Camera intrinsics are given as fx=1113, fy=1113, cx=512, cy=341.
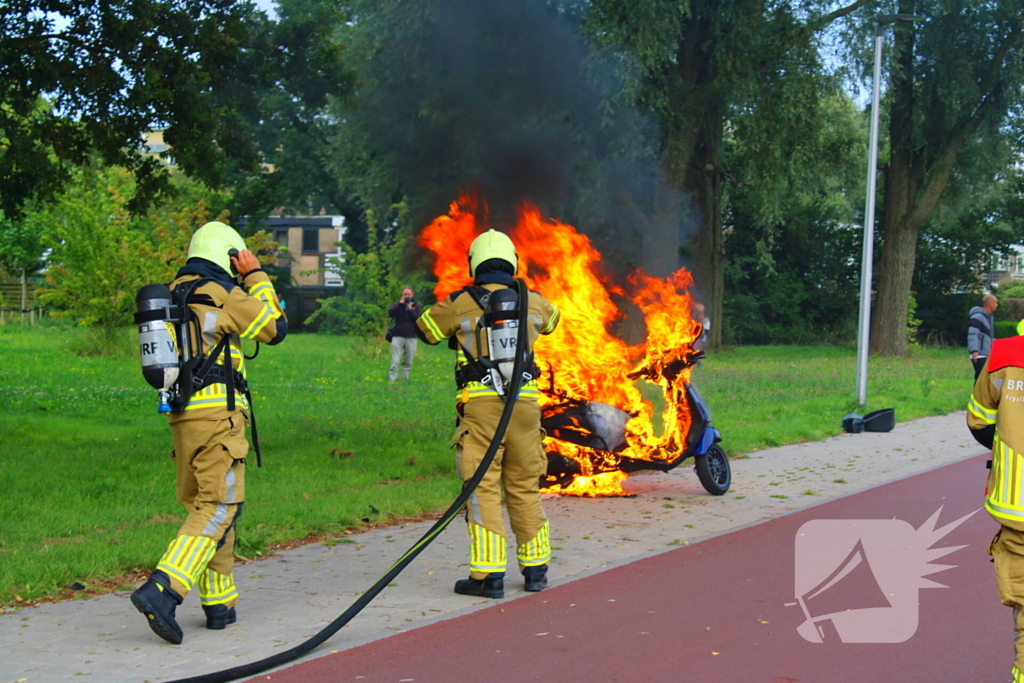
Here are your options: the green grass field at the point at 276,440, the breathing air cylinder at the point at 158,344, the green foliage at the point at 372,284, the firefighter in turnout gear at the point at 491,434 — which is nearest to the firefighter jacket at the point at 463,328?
the firefighter in turnout gear at the point at 491,434

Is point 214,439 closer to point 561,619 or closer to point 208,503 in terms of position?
point 208,503

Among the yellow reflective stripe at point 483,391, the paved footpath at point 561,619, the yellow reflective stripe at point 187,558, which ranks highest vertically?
the yellow reflective stripe at point 483,391

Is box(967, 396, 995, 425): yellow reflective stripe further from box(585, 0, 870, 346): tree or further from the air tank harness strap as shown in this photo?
box(585, 0, 870, 346): tree

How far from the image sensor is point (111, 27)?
402 inches

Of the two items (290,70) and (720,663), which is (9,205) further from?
(720,663)

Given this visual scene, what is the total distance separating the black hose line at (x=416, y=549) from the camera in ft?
15.3

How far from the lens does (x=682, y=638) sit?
207 inches

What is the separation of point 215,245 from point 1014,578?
12.5ft

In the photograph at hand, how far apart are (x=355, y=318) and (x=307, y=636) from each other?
20839 millimetres

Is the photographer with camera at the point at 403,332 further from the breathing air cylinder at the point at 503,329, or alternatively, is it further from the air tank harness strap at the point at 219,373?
the air tank harness strap at the point at 219,373

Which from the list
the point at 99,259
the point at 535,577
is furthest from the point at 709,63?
the point at 535,577

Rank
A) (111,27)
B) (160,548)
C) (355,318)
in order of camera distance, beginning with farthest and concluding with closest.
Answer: (355,318), (111,27), (160,548)

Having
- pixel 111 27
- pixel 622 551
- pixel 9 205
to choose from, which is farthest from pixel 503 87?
pixel 622 551

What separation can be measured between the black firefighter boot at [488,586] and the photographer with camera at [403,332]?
12491mm
